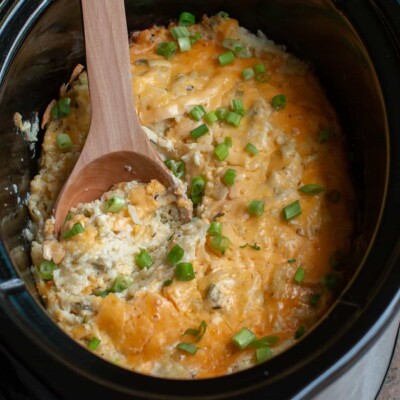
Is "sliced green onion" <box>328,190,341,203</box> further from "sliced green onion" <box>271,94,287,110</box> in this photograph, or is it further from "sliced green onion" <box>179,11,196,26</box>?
"sliced green onion" <box>179,11,196,26</box>

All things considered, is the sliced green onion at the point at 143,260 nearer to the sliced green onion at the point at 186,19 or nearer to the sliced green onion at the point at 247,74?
the sliced green onion at the point at 247,74

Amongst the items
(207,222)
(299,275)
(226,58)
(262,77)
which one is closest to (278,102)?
(262,77)

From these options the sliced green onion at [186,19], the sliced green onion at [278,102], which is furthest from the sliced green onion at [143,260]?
the sliced green onion at [186,19]

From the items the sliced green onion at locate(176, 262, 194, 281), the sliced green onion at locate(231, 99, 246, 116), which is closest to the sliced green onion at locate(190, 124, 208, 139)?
the sliced green onion at locate(231, 99, 246, 116)

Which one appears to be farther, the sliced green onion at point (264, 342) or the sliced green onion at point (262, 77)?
the sliced green onion at point (262, 77)

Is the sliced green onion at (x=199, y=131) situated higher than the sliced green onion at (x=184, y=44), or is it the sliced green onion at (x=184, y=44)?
the sliced green onion at (x=184, y=44)

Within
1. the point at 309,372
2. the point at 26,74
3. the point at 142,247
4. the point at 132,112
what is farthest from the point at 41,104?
the point at 309,372

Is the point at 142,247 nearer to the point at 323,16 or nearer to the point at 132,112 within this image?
the point at 132,112
